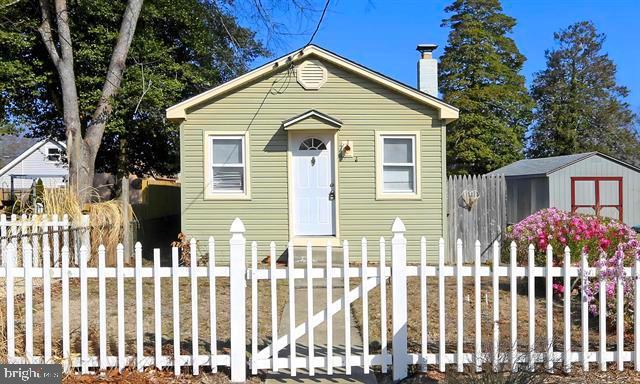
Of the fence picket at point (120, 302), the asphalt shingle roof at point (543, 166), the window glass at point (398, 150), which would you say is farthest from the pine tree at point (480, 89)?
the fence picket at point (120, 302)

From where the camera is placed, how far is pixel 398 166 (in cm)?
1230

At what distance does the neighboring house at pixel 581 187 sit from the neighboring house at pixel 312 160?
30.1 feet

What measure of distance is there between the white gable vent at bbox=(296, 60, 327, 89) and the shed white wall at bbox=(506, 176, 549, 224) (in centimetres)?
1113

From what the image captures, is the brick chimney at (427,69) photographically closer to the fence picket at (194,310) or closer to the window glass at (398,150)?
the window glass at (398,150)

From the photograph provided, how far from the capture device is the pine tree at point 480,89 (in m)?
36.2

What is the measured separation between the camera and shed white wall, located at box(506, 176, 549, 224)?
793 inches

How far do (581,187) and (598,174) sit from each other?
1.15 metres

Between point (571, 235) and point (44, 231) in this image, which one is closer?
point (571, 235)

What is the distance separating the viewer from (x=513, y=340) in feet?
15.3

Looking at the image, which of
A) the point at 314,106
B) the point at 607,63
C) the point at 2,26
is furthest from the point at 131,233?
the point at 607,63

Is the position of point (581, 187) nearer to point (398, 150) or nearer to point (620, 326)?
point (398, 150)

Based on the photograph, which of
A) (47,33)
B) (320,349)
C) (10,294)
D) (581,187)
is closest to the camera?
(10,294)

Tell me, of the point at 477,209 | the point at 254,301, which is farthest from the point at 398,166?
the point at 254,301

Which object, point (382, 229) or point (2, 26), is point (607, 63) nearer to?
point (382, 229)
